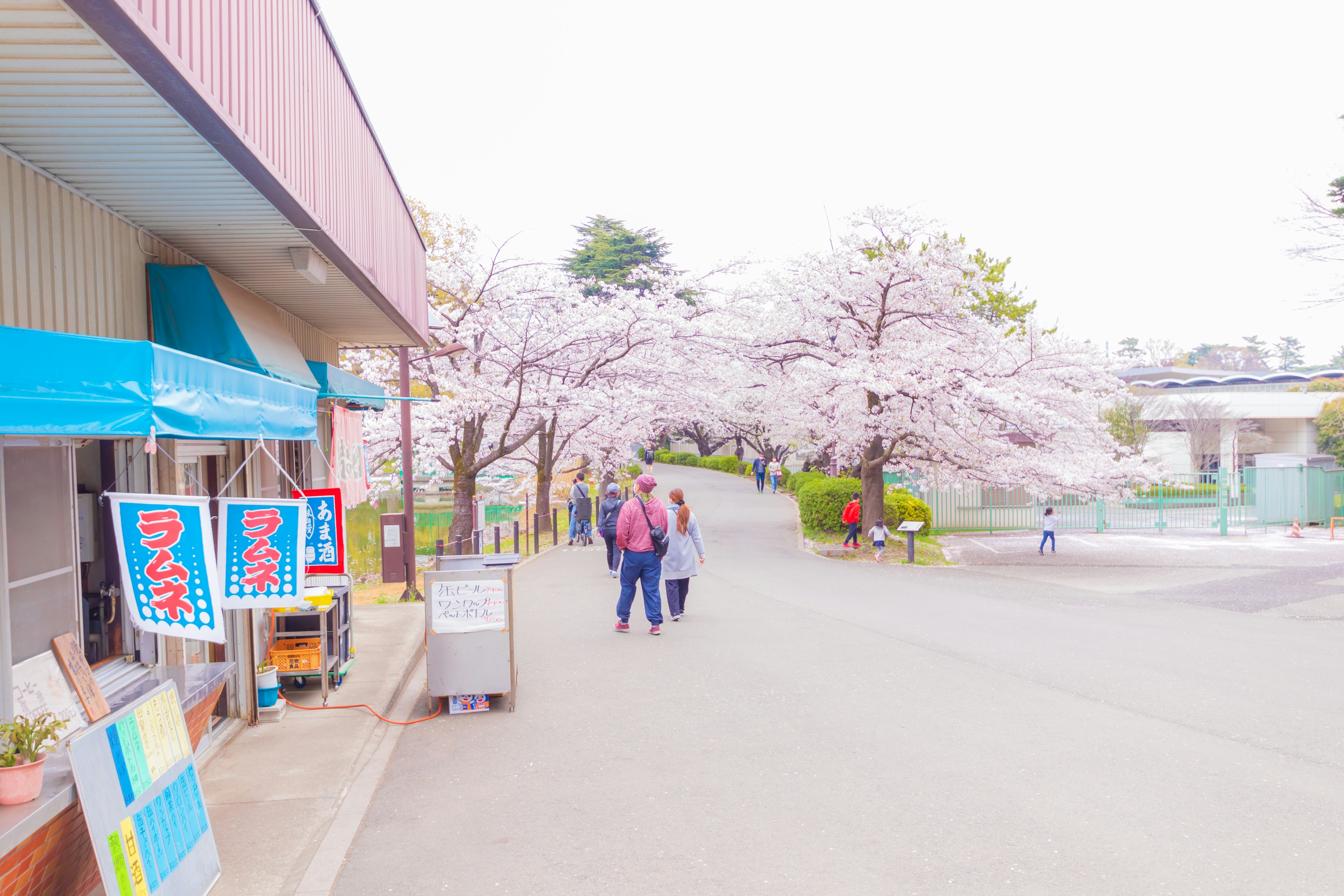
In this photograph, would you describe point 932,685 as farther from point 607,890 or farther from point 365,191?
point 365,191

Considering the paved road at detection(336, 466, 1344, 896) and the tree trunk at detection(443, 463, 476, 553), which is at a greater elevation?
the tree trunk at detection(443, 463, 476, 553)

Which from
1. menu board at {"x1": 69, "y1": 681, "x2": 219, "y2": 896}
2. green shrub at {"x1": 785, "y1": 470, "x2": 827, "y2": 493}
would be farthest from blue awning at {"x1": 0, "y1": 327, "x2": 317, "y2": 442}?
green shrub at {"x1": 785, "y1": 470, "x2": 827, "y2": 493}

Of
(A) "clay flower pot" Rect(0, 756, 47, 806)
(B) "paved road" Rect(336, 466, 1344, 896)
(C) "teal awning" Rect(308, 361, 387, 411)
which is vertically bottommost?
(B) "paved road" Rect(336, 466, 1344, 896)

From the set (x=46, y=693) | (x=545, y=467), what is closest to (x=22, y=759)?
(x=46, y=693)

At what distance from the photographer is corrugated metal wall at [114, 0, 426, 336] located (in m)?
3.58

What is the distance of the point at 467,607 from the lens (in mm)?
6883

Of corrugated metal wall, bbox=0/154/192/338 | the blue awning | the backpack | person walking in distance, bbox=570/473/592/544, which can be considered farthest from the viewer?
person walking in distance, bbox=570/473/592/544

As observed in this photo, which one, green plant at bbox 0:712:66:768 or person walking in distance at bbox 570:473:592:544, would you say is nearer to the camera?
green plant at bbox 0:712:66:768

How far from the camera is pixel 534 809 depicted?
505 cm

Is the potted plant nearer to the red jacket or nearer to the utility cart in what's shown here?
the utility cart

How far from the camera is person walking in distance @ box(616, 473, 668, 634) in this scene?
963 centimetres

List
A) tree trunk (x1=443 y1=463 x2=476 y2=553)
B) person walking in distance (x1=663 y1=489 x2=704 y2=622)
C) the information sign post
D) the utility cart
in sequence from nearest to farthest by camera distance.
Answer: the utility cart < person walking in distance (x1=663 y1=489 x2=704 y2=622) < the information sign post < tree trunk (x1=443 y1=463 x2=476 y2=553)

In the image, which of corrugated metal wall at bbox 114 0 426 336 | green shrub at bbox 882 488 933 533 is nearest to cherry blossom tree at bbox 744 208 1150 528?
green shrub at bbox 882 488 933 533

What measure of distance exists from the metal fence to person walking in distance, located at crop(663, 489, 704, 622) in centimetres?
1499
